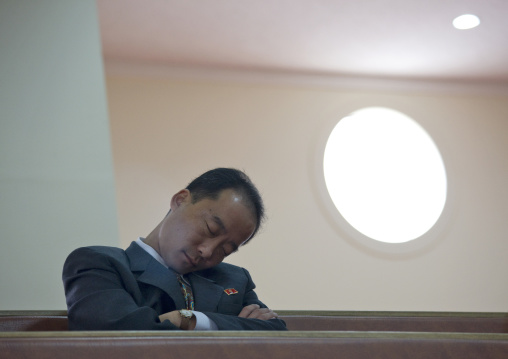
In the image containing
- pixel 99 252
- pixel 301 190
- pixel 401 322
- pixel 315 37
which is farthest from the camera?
pixel 301 190

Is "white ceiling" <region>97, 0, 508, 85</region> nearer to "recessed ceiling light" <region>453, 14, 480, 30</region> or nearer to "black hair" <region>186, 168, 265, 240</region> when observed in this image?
"recessed ceiling light" <region>453, 14, 480, 30</region>

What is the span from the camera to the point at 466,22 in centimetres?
506

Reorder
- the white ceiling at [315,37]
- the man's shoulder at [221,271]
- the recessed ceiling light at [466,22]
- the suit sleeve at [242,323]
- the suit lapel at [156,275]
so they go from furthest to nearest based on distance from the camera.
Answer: the recessed ceiling light at [466,22], the white ceiling at [315,37], the man's shoulder at [221,271], the suit lapel at [156,275], the suit sleeve at [242,323]

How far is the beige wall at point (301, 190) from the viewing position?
206 inches

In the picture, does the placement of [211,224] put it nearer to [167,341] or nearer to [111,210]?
[167,341]

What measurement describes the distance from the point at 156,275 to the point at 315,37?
405 centimetres

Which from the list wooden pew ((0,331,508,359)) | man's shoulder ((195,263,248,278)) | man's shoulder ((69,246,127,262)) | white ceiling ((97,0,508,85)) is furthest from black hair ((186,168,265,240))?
white ceiling ((97,0,508,85))

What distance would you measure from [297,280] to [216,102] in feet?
5.35

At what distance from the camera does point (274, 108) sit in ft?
18.7

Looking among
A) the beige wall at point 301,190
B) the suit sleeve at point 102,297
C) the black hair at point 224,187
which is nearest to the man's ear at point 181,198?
the black hair at point 224,187

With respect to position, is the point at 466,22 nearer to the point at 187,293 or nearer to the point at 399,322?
the point at 399,322

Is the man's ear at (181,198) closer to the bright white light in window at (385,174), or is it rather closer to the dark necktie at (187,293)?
the dark necktie at (187,293)

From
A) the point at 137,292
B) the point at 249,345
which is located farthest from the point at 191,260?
the point at 249,345

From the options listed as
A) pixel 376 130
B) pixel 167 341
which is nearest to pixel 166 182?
pixel 376 130
